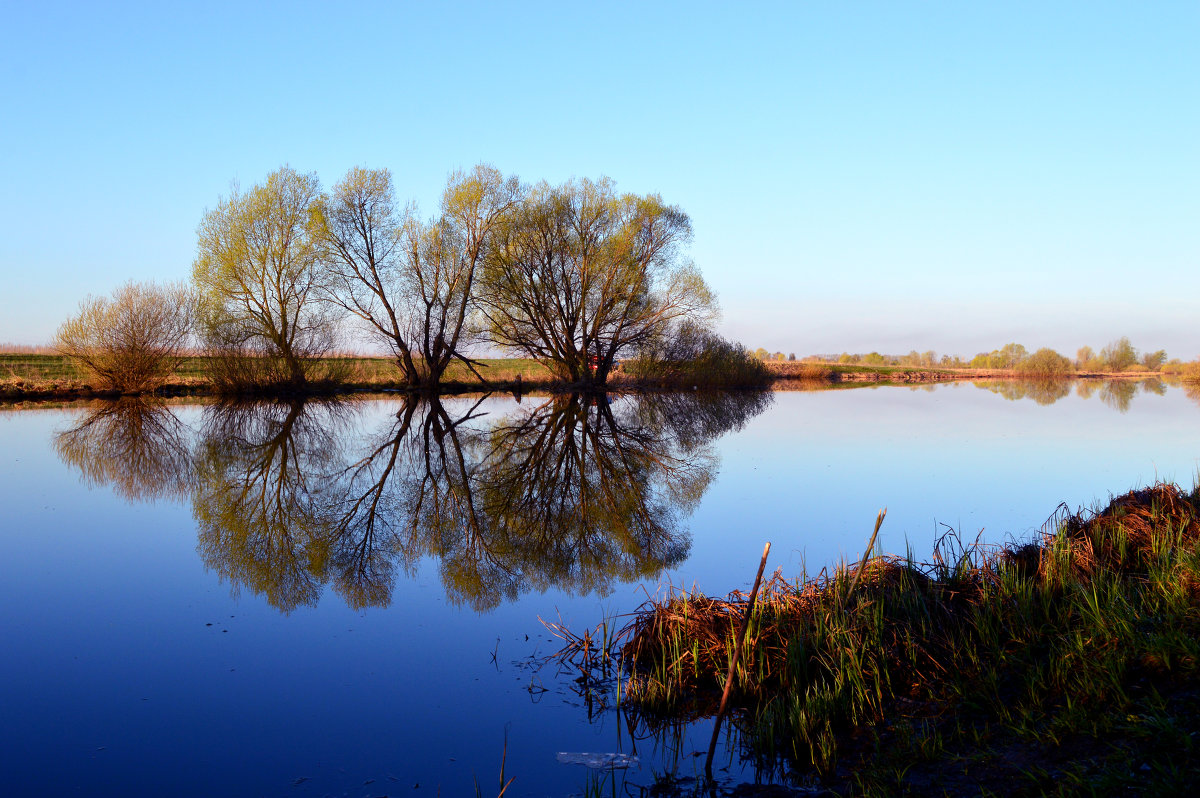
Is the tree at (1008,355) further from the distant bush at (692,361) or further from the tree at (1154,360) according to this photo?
the distant bush at (692,361)

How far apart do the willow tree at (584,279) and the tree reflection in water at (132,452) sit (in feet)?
52.4

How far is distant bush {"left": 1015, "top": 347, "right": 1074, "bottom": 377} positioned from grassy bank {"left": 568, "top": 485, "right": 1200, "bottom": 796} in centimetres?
6814

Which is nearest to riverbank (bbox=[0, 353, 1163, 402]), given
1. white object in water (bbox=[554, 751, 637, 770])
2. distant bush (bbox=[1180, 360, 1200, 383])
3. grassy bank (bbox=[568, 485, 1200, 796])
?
distant bush (bbox=[1180, 360, 1200, 383])

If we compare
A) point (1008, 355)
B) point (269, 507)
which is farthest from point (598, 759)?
point (1008, 355)

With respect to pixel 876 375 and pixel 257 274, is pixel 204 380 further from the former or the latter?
pixel 876 375

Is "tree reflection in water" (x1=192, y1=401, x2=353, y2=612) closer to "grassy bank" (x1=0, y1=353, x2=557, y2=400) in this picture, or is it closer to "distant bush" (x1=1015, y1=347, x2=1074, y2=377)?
"grassy bank" (x1=0, y1=353, x2=557, y2=400)

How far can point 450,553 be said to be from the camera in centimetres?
750

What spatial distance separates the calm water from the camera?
363 centimetres

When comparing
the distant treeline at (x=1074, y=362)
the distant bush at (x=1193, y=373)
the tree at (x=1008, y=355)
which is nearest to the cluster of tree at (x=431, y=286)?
the distant treeline at (x=1074, y=362)

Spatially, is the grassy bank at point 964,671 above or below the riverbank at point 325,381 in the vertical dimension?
below

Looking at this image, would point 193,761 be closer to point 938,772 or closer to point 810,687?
point 810,687

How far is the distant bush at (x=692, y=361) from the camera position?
3819cm

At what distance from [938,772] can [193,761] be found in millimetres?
3589

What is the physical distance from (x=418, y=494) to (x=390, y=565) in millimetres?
3516
